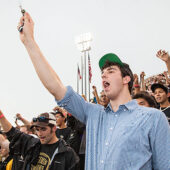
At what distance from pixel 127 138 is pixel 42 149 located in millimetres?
2023

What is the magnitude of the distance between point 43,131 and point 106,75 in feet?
6.28

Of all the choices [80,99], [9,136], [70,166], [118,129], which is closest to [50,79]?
[80,99]

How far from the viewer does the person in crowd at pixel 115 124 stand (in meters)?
1.56

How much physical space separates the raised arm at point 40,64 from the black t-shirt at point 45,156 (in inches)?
66.3

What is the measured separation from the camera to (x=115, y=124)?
1.71m

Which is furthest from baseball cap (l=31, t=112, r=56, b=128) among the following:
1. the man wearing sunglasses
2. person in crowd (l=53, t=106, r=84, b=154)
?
person in crowd (l=53, t=106, r=84, b=154)

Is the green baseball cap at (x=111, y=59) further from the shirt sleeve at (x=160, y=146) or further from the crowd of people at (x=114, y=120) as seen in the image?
the shirt sleeve at (x=160, y=146)

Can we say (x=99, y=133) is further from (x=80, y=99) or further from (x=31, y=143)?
(x=31, y=143)

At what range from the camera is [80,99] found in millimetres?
1824

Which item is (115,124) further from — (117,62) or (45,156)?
(45,156)

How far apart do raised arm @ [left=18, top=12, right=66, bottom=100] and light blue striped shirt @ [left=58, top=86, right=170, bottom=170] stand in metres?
0.09

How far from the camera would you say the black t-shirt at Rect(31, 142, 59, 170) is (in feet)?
9.98

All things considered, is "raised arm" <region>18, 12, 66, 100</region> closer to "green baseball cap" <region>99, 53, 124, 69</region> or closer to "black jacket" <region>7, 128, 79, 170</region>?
"green baseball cap" <region>99, 53, 124, 69</region>

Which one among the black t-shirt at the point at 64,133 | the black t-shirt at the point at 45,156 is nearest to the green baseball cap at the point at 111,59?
the black t-shirt at the point at 45,156
